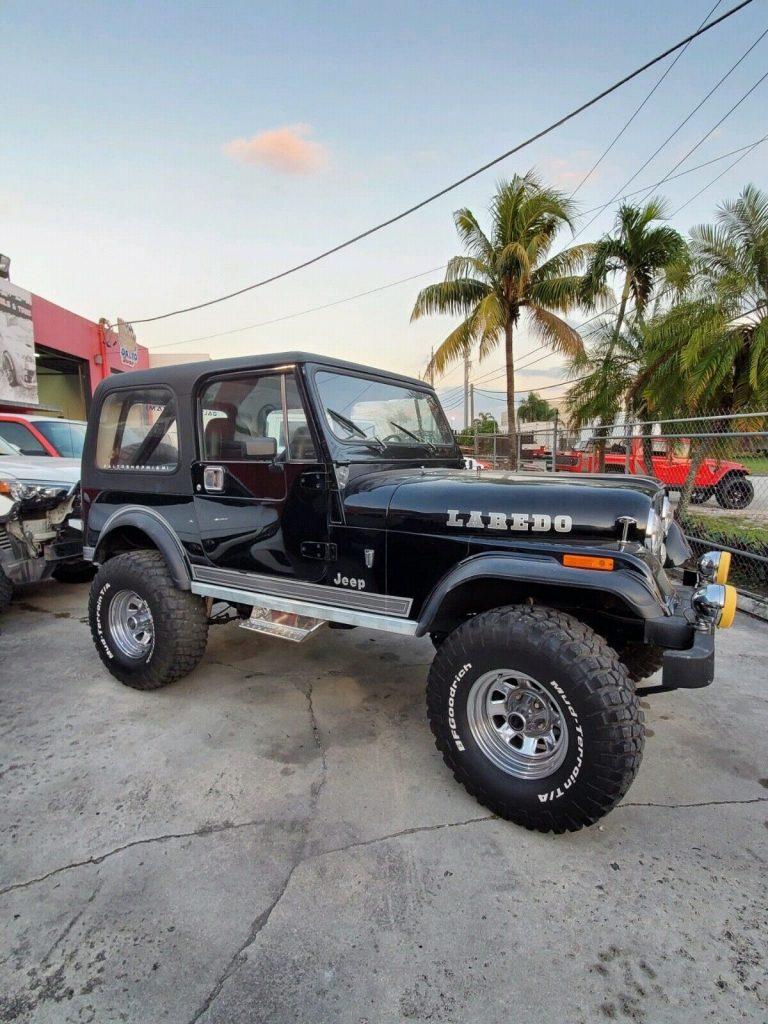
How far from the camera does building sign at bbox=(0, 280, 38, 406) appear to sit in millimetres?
13266

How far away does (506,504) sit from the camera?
2354 millimetres

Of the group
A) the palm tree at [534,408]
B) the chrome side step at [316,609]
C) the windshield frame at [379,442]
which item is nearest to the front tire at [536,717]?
the chrome side step at [316,609]

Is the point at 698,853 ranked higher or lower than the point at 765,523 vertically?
lower

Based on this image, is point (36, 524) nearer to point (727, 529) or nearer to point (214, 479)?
point (214, 479)

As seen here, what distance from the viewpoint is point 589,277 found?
13.5m

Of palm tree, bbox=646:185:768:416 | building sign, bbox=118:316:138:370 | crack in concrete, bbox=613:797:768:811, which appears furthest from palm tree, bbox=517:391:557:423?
crack in concrete, bbox=613:797:768:811

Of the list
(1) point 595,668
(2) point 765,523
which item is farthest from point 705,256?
(1) point 595,668

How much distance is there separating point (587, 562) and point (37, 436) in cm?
693

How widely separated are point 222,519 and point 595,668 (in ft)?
6.89

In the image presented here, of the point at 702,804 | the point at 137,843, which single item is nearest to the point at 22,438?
the point at 137,843

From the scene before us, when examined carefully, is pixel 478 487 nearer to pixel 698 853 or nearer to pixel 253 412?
pixel 253 412

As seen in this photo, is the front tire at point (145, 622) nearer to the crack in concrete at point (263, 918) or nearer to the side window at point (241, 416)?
the side window at point (241, 416)

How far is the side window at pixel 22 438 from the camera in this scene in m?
6.48

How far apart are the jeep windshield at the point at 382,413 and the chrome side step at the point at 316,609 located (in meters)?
0.91
